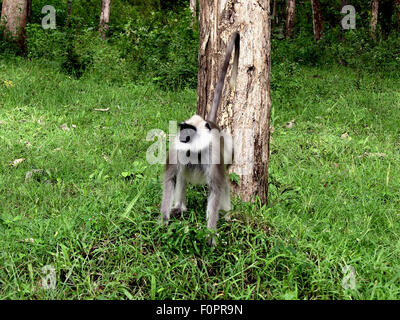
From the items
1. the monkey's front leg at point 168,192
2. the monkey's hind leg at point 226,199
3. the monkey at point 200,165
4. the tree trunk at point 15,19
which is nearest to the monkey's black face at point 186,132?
the monkey at point 200,165

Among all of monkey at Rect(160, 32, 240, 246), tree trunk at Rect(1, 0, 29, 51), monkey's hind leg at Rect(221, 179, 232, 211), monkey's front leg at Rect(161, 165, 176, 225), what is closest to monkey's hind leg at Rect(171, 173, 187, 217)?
monkey at Rect(160, 32, 240, 246)

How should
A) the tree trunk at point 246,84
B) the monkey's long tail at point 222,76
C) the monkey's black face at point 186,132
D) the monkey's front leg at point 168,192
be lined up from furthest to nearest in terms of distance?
the tree trunk at point 246,84
the monkey's long tail at point 222,76
the monkey's front leg at point 168,192
the monkey's black face at point 186,132

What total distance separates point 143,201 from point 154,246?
554 mm

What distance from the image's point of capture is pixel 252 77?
3805mm

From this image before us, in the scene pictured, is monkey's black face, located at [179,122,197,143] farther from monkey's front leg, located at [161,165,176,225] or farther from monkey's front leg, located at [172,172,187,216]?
monkey's front leg, located at [172,172,187,216]

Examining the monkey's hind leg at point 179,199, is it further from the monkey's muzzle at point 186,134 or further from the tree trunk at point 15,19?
the tree trunk at point 15,19

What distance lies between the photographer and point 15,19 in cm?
986

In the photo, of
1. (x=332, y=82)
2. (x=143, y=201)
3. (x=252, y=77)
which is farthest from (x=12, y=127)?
(x=332, y=82)

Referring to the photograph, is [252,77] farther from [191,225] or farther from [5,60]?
[5,60]

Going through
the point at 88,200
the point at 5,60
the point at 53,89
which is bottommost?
the point at 88,200

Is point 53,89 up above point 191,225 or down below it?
above

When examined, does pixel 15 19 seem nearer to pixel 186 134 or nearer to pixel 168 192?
pixel 168 192

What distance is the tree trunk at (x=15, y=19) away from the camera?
9.81 m

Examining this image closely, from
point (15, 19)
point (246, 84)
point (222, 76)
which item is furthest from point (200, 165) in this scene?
point (15, 19)
